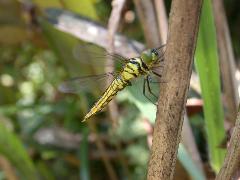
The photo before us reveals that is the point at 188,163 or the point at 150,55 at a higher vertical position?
the point at 150,55

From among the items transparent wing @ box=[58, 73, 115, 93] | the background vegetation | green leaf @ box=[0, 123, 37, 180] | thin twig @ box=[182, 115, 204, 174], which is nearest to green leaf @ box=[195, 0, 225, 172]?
the background vegetation

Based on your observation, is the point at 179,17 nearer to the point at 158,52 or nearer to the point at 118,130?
the point at 158,52

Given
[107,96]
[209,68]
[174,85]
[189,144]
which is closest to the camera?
[174,85]

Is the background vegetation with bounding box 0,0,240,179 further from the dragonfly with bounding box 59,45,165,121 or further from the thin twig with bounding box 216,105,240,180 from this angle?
the thin twig with bounding box 216,105,240,180

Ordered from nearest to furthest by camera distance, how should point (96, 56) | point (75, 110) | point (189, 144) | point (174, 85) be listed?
1. point (174, 85)
2. point (189, 144)
3. point (96, 56)
4. point (75, 110)

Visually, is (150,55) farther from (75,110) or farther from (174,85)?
(75,110)

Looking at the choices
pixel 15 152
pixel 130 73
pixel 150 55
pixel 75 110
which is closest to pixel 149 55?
pixel 150 55

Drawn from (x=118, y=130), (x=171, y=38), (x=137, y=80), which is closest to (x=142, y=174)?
(x=118, y=130)

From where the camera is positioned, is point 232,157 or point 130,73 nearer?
point 232,157
